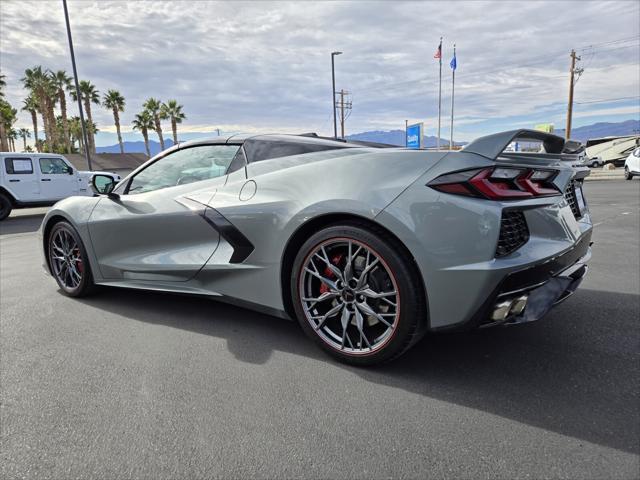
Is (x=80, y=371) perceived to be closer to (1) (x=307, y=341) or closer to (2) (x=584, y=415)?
(1) (x=307, y=341)

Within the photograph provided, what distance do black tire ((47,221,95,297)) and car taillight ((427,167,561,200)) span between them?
302 cm

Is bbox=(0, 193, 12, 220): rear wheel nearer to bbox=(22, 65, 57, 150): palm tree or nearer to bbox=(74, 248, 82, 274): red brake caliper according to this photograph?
bbox=(74, 248, 82, 274): red brake caliper

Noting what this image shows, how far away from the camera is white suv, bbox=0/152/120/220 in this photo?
38.4 ft

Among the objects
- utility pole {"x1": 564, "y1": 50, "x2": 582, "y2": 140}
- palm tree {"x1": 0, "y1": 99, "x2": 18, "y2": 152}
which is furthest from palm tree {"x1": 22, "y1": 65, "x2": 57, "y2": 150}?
utility pole {"x1": 564, "y1": 50, "x2": 582, "y2": 140}

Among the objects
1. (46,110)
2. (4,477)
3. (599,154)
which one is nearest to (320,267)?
(4,477)

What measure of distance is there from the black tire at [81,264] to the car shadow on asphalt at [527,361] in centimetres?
55

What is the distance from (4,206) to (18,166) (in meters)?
1.14

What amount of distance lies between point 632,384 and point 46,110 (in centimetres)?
6050

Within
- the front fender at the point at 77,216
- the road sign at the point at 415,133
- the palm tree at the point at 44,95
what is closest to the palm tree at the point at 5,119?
the palm tree at the point at 44,95

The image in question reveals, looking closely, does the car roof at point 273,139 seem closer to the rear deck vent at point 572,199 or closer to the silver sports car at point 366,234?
the silver sports car at point 366,234

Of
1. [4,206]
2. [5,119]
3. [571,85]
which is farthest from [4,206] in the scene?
[5,119]

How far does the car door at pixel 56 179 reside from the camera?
487 inches

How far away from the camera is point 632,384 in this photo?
219 cm

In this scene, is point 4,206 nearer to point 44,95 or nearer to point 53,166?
point 53,166
